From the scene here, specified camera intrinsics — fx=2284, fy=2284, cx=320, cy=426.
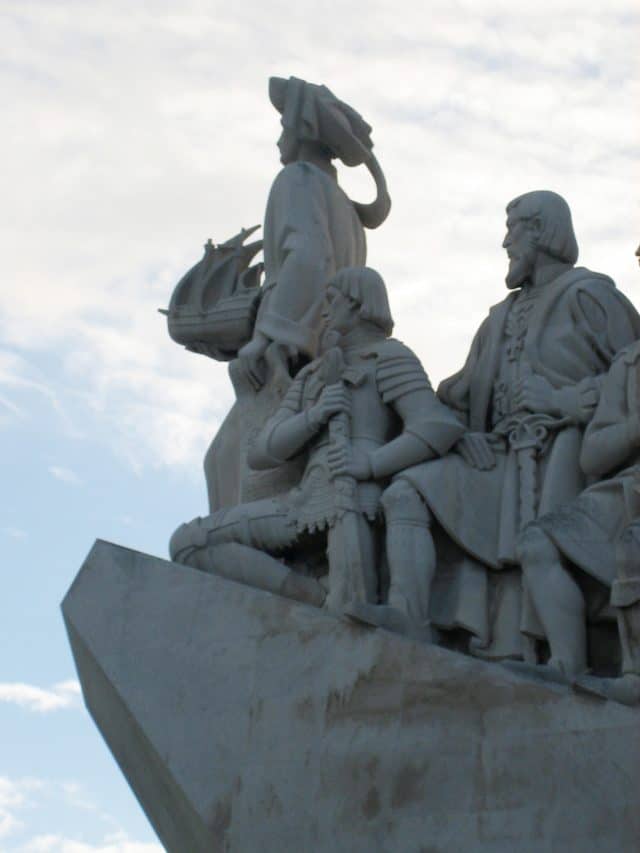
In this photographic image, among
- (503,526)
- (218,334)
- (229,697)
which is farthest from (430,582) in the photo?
(218,334)

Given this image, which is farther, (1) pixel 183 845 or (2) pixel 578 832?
(1) pixel 183 845

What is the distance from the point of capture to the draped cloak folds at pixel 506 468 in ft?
31.1

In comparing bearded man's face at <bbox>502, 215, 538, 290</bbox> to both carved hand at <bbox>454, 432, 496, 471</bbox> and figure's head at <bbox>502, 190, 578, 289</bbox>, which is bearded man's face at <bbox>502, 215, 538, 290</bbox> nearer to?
figure's head at <bbox>502, 190, 578, 289</bbox>

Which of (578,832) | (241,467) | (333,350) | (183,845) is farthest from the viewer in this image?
(241,467)

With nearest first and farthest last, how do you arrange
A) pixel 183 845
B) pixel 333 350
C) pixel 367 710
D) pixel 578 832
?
pixel 578 832
pixel 367 710
pixel 183 845
pixel 333 350

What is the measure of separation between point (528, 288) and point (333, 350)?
943 mm

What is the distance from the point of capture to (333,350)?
1001cm

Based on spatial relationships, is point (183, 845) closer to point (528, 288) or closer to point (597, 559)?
point (597, 559)

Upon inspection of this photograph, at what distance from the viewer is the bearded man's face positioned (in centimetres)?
1015

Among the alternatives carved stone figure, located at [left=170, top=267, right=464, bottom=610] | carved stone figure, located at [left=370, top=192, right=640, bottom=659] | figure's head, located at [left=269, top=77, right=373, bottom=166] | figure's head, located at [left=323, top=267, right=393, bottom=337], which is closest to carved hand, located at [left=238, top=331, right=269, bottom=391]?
carved stone figure, located at [left=170, top=267, right=464, bottom=610]

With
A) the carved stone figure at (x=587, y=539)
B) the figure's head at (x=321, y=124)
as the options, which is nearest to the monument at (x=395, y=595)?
the carved stone figure at (x=587, y=539)

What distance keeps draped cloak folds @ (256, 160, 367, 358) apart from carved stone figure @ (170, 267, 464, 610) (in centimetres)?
50

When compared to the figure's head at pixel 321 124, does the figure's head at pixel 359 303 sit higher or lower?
lower

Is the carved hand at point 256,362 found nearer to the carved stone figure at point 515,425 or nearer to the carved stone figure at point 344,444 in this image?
the carved stone figure at point 344,444
